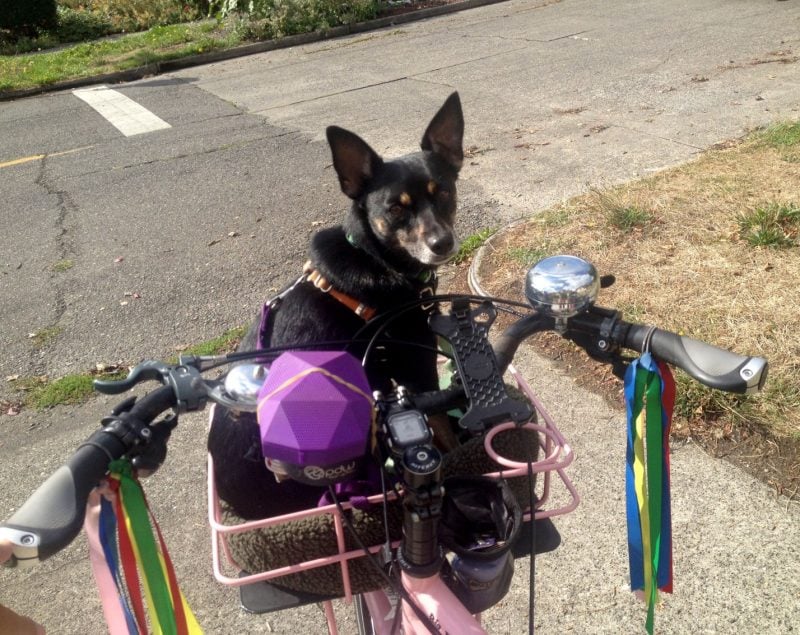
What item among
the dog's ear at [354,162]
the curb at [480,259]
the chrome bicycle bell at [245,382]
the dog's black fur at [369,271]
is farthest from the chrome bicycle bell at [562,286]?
the curb at [480,259]

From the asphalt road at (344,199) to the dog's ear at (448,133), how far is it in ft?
4.26

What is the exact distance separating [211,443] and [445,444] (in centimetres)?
65

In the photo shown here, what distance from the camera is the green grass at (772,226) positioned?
405cm

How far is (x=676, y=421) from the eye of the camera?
3074 millimetres

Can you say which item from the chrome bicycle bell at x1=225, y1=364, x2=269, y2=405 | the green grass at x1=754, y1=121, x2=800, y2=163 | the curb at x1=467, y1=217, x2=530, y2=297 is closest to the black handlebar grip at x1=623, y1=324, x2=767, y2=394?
the chrome bicycle bell at x1=225, y1=364, x2=269, y2=405

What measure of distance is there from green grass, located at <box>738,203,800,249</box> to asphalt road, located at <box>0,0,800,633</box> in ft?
1.88

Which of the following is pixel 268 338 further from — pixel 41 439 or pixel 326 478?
pixel 41 439

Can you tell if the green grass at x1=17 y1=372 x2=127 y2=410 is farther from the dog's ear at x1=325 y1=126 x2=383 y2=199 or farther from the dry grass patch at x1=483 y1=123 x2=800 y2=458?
Answer: the dry grass patch at x1=483 y1=123 x2=800 y2=458

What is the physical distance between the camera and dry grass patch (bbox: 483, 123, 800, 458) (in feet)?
9.99

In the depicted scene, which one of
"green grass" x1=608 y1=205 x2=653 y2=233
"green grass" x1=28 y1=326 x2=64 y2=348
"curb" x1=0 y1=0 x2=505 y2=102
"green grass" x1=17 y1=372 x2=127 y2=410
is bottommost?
"green grass" x1=17 y1=372 x2=127 y2=410

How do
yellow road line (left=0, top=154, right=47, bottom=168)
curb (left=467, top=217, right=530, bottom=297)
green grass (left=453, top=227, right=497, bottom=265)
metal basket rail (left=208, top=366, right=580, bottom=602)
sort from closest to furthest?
metal basket rail (left=208, top=366, right=580, bottom=602)
curb (left=467, top=217, right=530, bottom=297)
green grass (left=453, top=227, right=497, bottom=265)
yellow road line (left=0, top=154, right=47, bottom=168)

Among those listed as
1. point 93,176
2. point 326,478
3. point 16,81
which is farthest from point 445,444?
point 16,81

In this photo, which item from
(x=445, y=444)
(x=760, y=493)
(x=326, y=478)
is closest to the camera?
(x=326, y=478)

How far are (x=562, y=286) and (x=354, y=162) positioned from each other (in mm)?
1612
